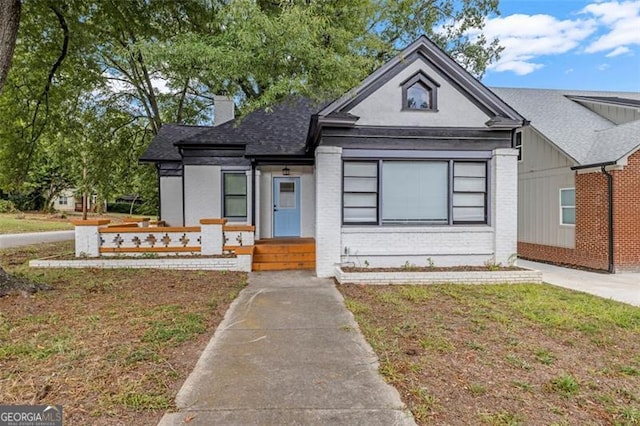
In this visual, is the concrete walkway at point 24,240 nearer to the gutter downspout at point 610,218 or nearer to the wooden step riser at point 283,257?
the wooden step riser at point 283,257

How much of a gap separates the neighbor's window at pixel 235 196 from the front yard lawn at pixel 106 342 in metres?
4.15

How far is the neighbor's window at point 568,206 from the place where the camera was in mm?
11422

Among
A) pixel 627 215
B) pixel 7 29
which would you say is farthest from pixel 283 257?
pixel 627 215

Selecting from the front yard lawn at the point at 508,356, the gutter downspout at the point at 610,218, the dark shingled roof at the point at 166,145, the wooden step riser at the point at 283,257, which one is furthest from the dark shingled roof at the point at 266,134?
the gutter downspout at the point at 610,218

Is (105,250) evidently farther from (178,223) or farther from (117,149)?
(117,149)

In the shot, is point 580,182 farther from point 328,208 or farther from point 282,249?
point 282,249

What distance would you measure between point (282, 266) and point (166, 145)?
26.0ft

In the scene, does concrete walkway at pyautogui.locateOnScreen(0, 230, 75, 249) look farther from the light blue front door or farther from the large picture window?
the large picture window

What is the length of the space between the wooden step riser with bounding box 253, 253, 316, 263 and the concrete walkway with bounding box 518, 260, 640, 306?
629 centimetres

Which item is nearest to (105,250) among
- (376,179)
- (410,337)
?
(376,179)

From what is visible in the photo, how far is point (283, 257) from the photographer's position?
393 inches

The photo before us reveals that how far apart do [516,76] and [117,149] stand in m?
29.9

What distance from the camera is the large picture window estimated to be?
9070 millimetres

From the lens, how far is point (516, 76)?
1133 inches
